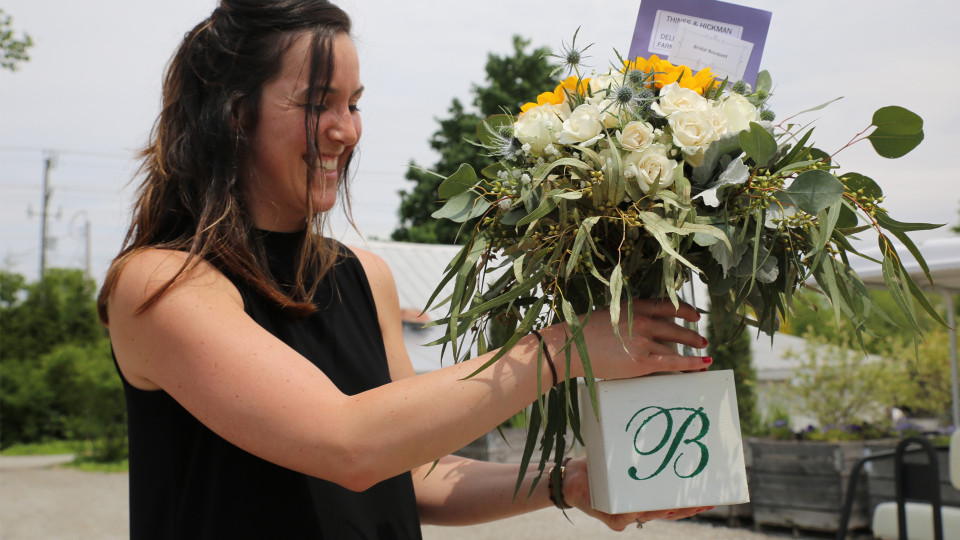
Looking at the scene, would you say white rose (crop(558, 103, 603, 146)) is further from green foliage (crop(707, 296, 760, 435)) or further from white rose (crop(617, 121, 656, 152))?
green foliage (crop(707, 296, 760, 435))

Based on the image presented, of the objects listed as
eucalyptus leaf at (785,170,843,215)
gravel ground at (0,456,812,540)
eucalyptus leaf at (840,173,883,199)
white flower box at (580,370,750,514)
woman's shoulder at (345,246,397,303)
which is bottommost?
gravel ground at (0,456,812,540)

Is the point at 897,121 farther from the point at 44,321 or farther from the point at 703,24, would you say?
the point at 44,321

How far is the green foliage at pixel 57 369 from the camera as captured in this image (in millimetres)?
14430

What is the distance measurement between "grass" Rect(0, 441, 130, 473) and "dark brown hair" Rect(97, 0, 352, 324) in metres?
10.9

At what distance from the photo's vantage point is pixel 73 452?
17.2 m

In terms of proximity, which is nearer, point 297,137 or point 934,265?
point 297,137

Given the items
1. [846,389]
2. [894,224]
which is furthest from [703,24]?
[846,389]

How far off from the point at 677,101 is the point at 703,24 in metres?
0.29

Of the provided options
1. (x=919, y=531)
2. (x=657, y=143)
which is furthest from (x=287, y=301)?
(x=919, y=531)

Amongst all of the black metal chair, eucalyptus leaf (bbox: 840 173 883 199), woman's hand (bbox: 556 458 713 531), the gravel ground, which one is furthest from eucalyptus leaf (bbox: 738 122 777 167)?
the gravel ground

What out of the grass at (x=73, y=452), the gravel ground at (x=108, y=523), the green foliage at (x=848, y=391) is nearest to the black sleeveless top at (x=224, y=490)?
the gravel ground at (x=108, y=523)

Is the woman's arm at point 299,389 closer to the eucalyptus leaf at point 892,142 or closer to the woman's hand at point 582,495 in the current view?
the woman's hand at point 582,495

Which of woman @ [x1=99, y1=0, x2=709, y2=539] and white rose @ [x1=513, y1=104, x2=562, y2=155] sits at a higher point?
white rose @ [x1=513, y1=104, x2=562, y2=155]

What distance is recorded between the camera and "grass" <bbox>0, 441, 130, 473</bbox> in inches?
553
